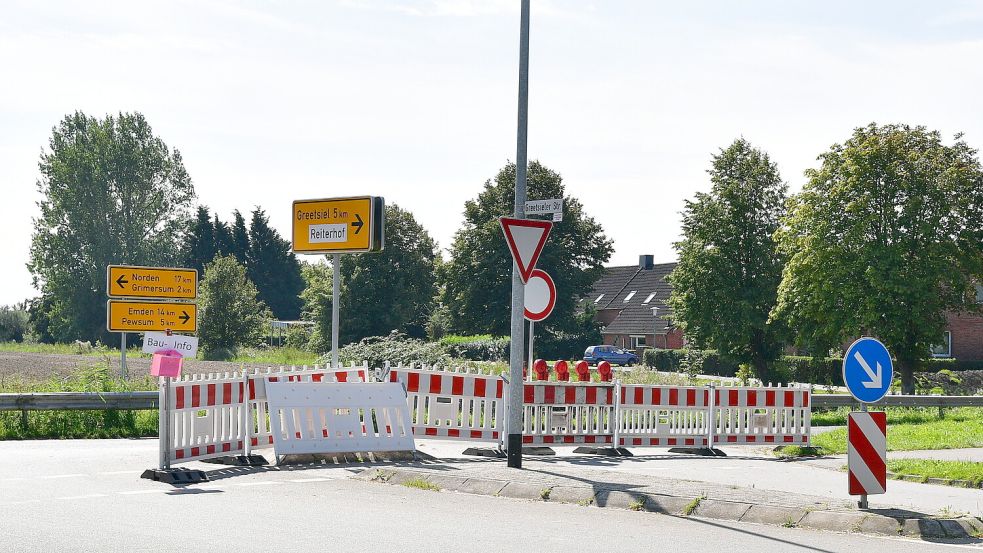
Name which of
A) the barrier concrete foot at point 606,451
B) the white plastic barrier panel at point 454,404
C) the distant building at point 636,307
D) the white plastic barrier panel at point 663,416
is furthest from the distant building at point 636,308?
the white plastic barrier panel at point 454,404

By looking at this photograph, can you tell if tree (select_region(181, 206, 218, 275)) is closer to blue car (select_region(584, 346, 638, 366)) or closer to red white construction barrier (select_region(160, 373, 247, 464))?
blue car (select_region(584, 346, 638, 366))

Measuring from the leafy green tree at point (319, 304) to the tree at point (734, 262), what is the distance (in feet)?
90.8

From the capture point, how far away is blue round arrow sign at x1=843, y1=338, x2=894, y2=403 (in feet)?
34.7

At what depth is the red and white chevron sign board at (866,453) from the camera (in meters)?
10.4

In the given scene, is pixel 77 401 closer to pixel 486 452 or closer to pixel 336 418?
pixel 336 418

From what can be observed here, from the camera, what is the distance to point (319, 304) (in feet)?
254

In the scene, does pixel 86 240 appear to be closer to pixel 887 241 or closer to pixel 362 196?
pixel 887 241

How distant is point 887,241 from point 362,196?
98.8ft

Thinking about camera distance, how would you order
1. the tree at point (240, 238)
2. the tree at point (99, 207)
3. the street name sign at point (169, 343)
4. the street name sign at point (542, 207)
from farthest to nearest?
the tree at point (240, 238), the tree at point (99, 207), the street name sign at point (542, 207), the street name sign at point (169, 343)

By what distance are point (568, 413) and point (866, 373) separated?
7546mm

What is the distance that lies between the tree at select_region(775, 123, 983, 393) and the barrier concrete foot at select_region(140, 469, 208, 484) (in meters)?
33.6

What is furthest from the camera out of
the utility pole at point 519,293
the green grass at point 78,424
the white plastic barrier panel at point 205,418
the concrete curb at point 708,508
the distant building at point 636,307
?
the distant building at point 636,307

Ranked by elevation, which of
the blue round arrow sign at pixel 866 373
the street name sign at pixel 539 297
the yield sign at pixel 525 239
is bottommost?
the blue round arrow sign at pixel 866 373

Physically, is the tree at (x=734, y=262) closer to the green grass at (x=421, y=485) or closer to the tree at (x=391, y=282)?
the tree at (x=391, y=282)
